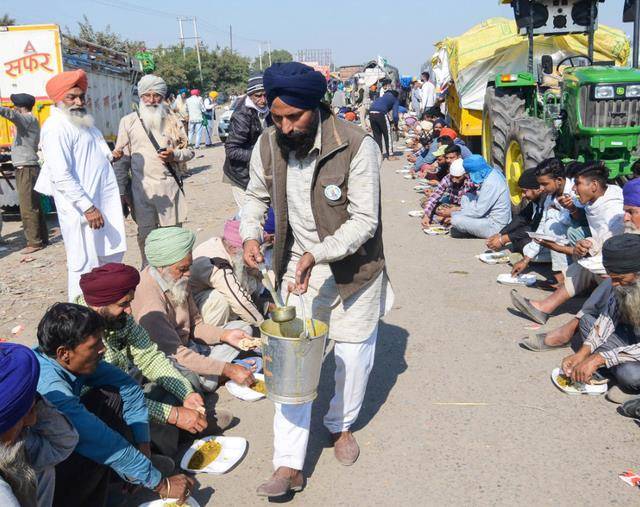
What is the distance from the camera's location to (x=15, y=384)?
209 centimetres

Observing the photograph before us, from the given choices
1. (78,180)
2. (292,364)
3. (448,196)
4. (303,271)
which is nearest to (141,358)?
(292,364)

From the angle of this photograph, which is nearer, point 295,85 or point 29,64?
point 295,85

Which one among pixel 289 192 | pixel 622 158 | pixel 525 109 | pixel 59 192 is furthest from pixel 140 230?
pixel 525 109

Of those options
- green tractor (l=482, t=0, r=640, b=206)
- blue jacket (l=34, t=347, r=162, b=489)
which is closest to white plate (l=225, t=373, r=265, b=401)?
blue jacket (l=34, t=347, r=162, b=489)

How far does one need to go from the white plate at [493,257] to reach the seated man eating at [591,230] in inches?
65.5

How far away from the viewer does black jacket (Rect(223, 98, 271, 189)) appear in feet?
18.8

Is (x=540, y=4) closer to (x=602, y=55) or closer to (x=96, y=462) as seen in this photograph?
(x=602, y=55)

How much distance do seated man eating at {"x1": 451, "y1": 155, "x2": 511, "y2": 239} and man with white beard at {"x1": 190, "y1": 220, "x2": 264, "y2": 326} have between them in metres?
3.65

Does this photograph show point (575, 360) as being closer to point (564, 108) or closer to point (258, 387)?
point (258, 387)

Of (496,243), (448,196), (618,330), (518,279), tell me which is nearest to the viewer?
(618,330)

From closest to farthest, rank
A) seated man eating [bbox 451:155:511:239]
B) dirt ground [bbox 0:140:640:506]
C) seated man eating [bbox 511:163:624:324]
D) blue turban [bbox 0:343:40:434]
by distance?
blue turban [bbox 0:343:40:434] → dirt ground [bbox 0:140:640:506] → seated man eating [bbox 511:163:624:324] → seated man eating [bbox 451:155:511:239]

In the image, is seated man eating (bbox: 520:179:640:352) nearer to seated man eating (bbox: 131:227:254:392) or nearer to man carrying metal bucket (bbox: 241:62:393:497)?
man carrying metal bucket (bbox: 241:62:393:497)

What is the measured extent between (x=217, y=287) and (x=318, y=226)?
6.23ft

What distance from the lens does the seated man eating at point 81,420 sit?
2693 millimetres
